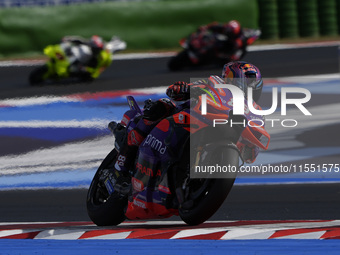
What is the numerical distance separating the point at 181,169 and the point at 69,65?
8064 mm

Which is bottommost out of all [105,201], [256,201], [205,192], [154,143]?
[256,201]

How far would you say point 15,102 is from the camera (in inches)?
409

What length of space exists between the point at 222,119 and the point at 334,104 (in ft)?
17.5

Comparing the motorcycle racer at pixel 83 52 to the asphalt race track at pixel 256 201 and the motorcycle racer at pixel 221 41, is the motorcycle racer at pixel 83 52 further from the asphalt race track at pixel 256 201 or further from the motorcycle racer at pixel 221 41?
the asphalt race track at pixel 256 201

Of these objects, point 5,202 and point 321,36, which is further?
point 321,36

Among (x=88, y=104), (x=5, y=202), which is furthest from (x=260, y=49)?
(x=5, y=202)

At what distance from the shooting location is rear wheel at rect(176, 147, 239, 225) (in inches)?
174

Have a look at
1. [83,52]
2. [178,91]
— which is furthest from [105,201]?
[83,52]

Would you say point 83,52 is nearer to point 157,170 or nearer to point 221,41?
point 221,41

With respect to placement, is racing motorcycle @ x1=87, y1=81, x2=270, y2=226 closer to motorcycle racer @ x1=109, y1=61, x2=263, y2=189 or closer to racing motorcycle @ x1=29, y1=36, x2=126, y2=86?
motorcycle racer @ x1=109, y1=61, x2=263, y2=189

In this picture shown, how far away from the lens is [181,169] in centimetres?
482
